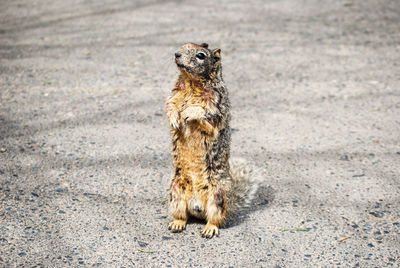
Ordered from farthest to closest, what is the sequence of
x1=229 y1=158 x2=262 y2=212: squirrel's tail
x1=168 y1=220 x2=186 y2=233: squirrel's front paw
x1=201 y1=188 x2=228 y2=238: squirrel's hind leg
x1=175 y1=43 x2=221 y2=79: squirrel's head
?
1. x1=229 y1=158 x2=262 y2=212: squirrel's tail
2. x1=168 y1=220 x2=186 y2=233: squirrel's front paw
3. x1=201 y1=188 x2=228 y2=238: squirrel's hind leg
4. x1=175 y1=43 x2=221 y2=79: squirrel's head

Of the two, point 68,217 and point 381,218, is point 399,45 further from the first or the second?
point 68,217

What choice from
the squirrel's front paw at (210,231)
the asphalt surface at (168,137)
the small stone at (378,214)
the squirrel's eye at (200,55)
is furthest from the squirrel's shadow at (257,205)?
the squirrel's eye at (200,55)

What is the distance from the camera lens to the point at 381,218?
3.58 m

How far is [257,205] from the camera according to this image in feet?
12.3

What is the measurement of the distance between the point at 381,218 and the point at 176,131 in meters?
1.79

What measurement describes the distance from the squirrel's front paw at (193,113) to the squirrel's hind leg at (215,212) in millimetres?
559

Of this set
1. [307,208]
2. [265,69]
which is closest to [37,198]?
[307,208]

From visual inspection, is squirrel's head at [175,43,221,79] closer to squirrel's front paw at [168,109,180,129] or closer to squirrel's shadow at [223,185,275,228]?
squirrel's front paw at [168,109,180,129]

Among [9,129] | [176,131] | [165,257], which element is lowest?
[165,257]

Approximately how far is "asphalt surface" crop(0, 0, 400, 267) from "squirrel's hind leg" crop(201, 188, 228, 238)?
0.28 ft

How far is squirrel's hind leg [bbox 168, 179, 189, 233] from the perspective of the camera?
3.28 meters

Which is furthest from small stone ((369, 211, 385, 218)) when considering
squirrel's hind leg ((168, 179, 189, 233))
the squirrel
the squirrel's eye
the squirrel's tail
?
the squirrel's eye

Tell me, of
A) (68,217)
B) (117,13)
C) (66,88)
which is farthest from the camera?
(117,13)

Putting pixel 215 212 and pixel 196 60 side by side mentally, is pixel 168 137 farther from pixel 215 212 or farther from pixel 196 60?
pixel 196 60
